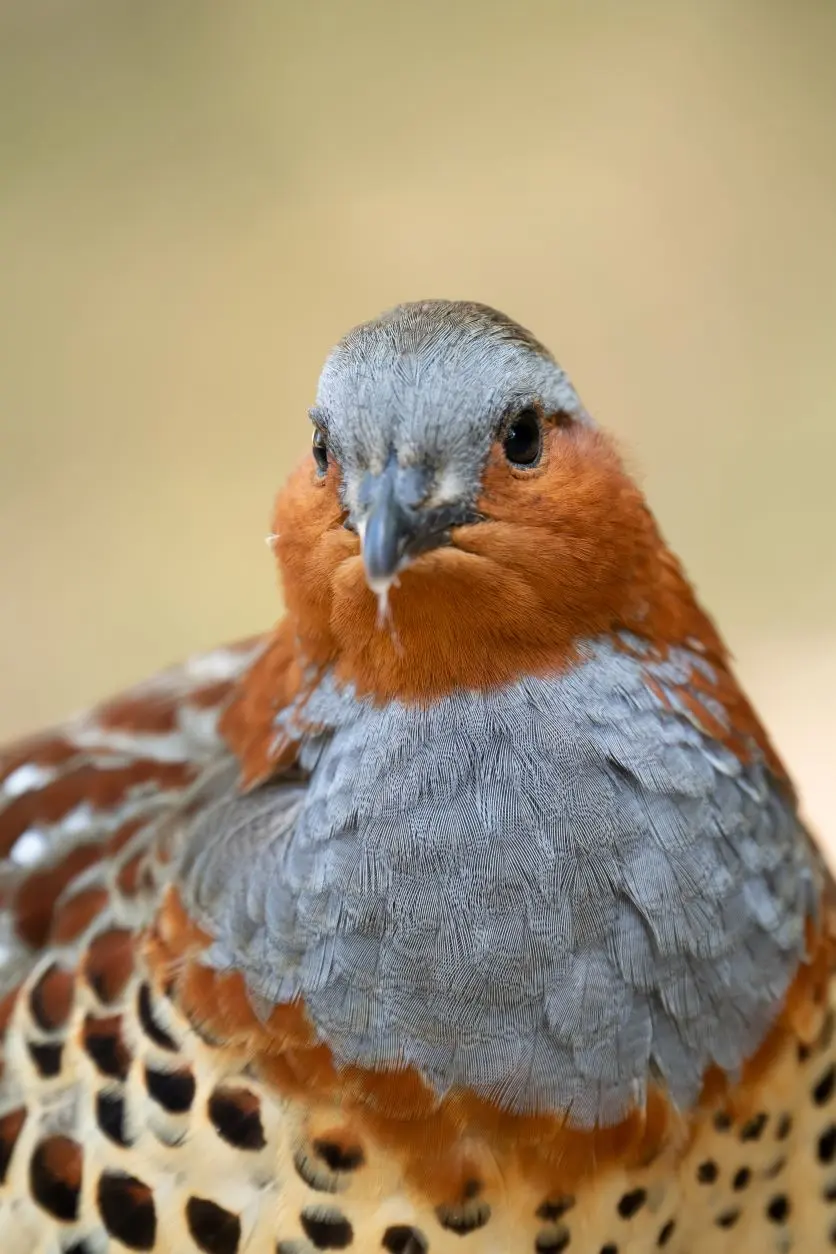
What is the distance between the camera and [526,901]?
59.1 inches

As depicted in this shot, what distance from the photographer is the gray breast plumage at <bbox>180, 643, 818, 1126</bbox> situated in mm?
1487

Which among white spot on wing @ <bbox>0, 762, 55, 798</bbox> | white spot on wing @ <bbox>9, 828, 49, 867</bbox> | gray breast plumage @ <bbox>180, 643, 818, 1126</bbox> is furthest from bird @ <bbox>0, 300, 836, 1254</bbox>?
white spot on wing @ <bbox>0, 762, 55, 798</bbox>

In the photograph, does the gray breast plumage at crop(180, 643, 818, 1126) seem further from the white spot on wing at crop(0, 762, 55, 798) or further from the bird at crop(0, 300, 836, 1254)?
the white spot on wing at crop(0, 762, 55, 798)

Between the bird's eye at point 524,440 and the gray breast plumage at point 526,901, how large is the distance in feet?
0.75

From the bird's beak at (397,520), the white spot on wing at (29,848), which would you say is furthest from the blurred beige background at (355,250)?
the bird's beak at (397,520)

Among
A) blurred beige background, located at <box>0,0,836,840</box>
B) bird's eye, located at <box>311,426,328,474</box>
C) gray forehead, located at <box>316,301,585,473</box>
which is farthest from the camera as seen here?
blurred beige background, located at <box>0,0,836,840</box>

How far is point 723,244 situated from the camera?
4688mm

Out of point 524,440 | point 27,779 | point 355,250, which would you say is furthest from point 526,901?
point 355,250

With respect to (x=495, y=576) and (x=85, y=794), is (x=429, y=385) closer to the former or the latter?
(x=495, y=576)

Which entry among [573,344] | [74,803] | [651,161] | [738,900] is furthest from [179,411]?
[738,900]

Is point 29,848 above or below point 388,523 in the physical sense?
below

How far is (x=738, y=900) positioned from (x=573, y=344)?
322cm

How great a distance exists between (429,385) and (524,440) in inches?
5.2

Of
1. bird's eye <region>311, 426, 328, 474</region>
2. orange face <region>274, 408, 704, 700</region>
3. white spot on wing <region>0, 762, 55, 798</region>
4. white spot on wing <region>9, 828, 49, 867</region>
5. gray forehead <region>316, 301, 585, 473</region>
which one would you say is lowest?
white spot on wing <region>9, 828, 49, 867</region>
